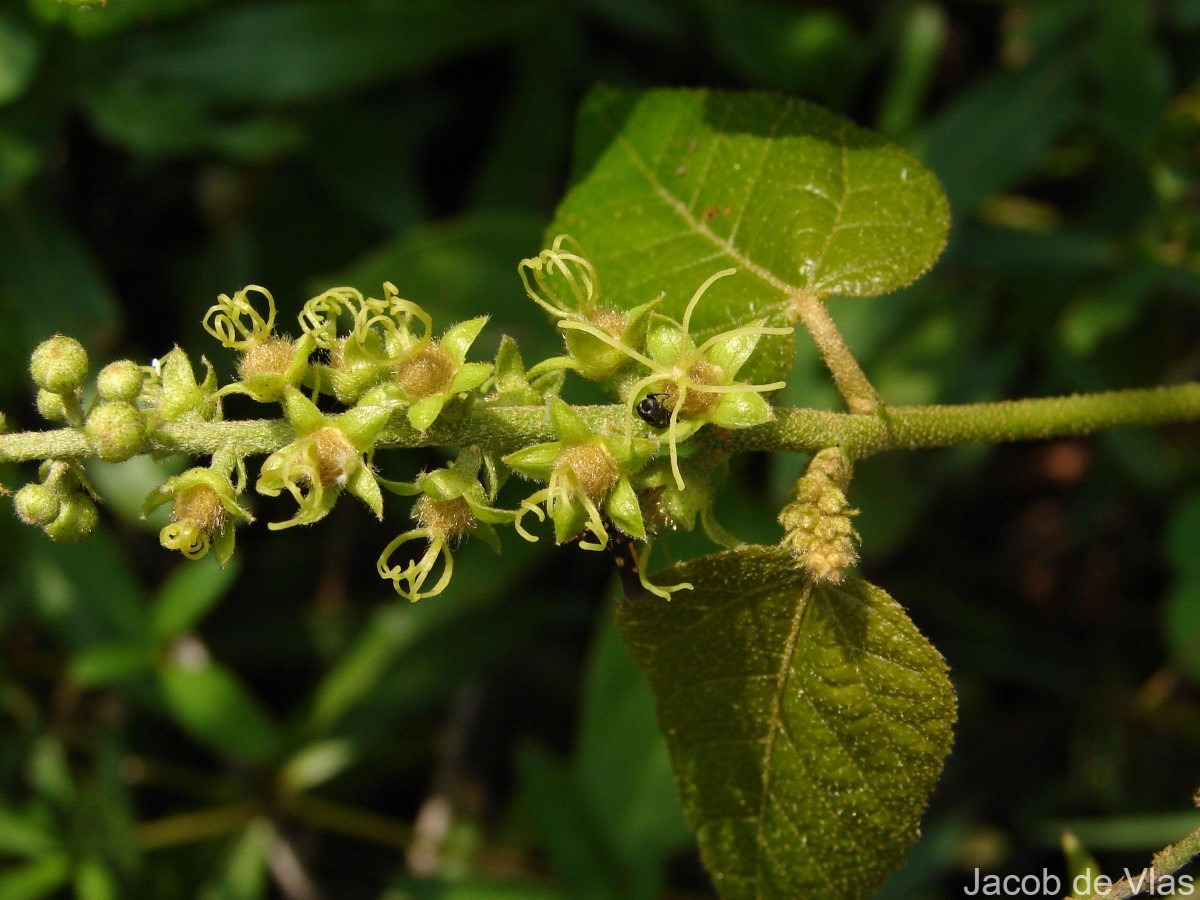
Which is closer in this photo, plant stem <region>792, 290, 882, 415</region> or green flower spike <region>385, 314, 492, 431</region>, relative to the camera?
green flower spike <region>385, 314, 492, 431</region>

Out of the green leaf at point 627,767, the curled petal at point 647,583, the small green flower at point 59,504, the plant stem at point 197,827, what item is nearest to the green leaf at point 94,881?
the plant stem at point 197,827

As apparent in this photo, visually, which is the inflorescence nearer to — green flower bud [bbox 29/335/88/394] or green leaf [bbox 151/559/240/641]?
green flower bud [bbox 29/335/88/394]

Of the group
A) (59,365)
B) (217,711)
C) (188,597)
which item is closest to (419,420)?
(59,365)

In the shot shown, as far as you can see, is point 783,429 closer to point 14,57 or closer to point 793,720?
point 793,720

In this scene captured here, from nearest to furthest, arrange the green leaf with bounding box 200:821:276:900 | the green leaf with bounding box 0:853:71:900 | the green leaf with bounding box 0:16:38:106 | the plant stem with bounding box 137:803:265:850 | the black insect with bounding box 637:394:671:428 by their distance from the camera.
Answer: the black insect with bounding box 637:394:671:428, the green leaf with bounding box 0:16:38:106, the green leaf with bounding box 0:853:71:900, the green leaf with bounding box 200:821:276:900, the plant stem with bounding box 137:803:265:850

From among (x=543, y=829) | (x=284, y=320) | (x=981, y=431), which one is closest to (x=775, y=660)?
(x=981, y=431)

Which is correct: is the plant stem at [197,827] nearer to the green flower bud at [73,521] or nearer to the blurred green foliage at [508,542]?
the blurred green foliage at [508,542]

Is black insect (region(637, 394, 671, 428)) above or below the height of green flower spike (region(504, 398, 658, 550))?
above

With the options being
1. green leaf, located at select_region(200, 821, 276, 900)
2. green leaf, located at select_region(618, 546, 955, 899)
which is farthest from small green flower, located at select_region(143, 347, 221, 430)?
green leaf, located at select_region(200, 821, 276, 900)
